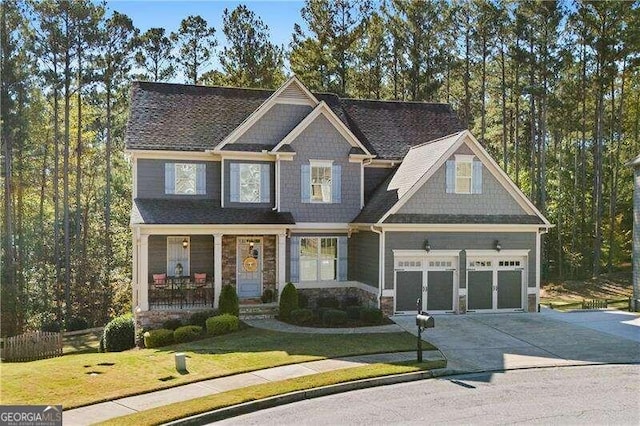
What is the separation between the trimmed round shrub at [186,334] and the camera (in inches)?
716

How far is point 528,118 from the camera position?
46.6 metres

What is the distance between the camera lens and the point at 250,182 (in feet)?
75.7

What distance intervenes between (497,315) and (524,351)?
534 centimetres

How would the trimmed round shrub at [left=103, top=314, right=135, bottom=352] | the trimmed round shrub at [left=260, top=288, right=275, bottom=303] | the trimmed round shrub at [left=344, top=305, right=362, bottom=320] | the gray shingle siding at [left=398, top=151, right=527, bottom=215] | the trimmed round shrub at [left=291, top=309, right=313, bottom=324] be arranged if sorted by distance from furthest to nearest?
the trimmed round shrub at [left=260, top=288, right=275, bottom=303] → the gray shingle siding at [left=398, top=151, right=527, bottom=215] → the trimmed round shrub at [left=344, top=305, right=362, bottom=320] → the trimmed round shrub at [left=291, top=309, right=313, bottom=324] → the trimmed round shrub at [left=103, top=314, right=135, bottom=352]

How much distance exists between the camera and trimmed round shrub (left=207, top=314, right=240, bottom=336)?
18.7 m

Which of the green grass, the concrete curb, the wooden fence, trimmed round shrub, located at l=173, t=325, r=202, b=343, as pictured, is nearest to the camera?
the concrete curb

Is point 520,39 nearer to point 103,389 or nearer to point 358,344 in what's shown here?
point 358,344

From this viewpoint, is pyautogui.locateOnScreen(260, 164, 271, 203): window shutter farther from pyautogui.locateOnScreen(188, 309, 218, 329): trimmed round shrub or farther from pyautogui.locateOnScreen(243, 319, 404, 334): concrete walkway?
Result: pyautogui.locateOnScreen(243, 319, 404, 334): concrete walkway

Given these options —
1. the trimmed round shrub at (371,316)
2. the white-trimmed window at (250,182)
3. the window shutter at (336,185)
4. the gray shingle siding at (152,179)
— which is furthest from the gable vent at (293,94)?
the trimmed round shrub at (371,316)

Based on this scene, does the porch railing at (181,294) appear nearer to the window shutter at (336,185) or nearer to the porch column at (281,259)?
the porch column at (281,259)

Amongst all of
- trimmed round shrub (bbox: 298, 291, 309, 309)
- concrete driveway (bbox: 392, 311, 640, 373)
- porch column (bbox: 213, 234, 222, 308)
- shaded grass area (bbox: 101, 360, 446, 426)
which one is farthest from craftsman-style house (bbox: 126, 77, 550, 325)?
shaded grass area (bbox: 101, 360, 446, 426)

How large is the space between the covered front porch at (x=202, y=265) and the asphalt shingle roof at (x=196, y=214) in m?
0.29

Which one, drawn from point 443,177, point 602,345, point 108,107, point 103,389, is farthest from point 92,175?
point 602,345

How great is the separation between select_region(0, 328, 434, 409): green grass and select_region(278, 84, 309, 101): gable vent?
9645mm
